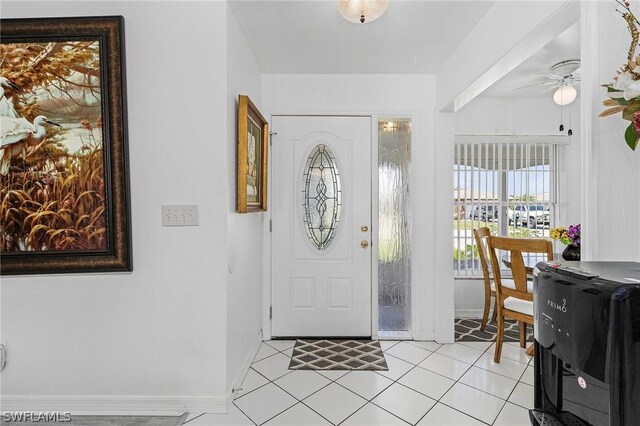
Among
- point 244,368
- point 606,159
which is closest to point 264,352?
point 244,368

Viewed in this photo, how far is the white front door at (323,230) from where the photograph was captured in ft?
10.3

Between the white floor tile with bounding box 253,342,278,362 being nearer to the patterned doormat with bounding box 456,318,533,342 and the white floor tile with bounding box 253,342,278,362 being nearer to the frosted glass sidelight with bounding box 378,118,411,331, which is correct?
the frosted glass sidelight with bounding box 378,118,411,331

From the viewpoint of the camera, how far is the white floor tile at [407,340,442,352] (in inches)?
115

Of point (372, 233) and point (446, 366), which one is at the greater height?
point (372, 233)

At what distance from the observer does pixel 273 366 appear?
2.57m

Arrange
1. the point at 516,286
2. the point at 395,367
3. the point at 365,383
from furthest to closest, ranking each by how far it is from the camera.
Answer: the point at 516,286 → the point at 395,367 → the point at 365,383

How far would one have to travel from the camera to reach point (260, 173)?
2.72 m

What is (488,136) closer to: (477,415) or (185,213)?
(477,415)

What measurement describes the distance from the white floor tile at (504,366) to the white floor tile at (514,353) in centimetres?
7

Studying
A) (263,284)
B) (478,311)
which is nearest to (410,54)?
(263,284)

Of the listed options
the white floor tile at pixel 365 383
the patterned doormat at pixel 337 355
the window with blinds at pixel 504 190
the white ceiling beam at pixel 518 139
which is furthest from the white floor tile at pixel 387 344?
the white ceiling beam at pixel 518 139

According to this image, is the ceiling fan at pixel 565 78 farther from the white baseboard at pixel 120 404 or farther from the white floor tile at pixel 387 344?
the white baseboard at pixel 120 404

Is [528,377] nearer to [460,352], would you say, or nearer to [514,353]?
[514,353]

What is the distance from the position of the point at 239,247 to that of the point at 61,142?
3.90ft
